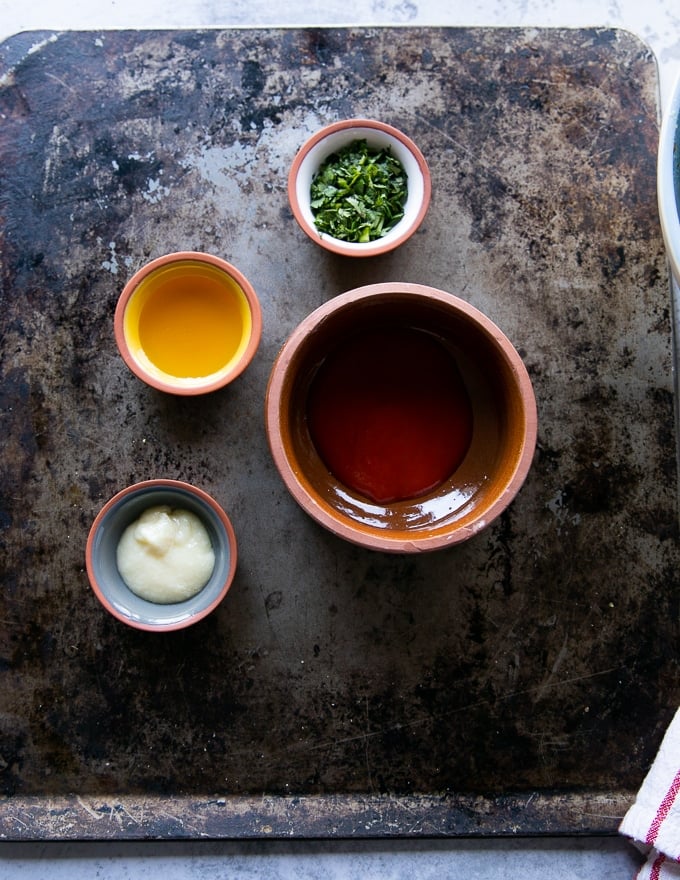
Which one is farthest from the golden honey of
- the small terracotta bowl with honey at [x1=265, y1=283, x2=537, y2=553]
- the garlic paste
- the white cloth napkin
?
the white cloth napkin

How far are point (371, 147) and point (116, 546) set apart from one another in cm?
100

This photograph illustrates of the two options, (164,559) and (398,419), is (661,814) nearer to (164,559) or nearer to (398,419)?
(398,419)

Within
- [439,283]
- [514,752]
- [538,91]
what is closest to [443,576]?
[514,752]

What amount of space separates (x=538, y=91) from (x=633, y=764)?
1.50 m

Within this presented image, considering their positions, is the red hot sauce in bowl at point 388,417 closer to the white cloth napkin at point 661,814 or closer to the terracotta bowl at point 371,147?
the terracotta bowl at point 371,147

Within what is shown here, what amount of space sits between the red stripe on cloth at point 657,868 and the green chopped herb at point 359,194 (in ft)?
4.73

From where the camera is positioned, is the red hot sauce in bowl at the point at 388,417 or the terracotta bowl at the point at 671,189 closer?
the terracotta bowl at the point at 671,189

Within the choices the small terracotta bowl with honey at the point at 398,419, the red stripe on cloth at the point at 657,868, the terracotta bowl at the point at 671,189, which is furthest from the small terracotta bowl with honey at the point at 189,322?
the red stripe on cloth at the point at 657,868

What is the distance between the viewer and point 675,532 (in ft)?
5.49

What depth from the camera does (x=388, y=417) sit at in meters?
1.60

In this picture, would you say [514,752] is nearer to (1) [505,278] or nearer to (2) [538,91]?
(1) [505,278]

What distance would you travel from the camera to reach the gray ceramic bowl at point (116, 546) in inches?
61.1

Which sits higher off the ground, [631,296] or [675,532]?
[631,296]

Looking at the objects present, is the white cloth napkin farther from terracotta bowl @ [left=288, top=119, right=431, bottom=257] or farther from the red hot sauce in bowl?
terracotta bowl @ [left=288, top=119, right=431, bottom=257]
